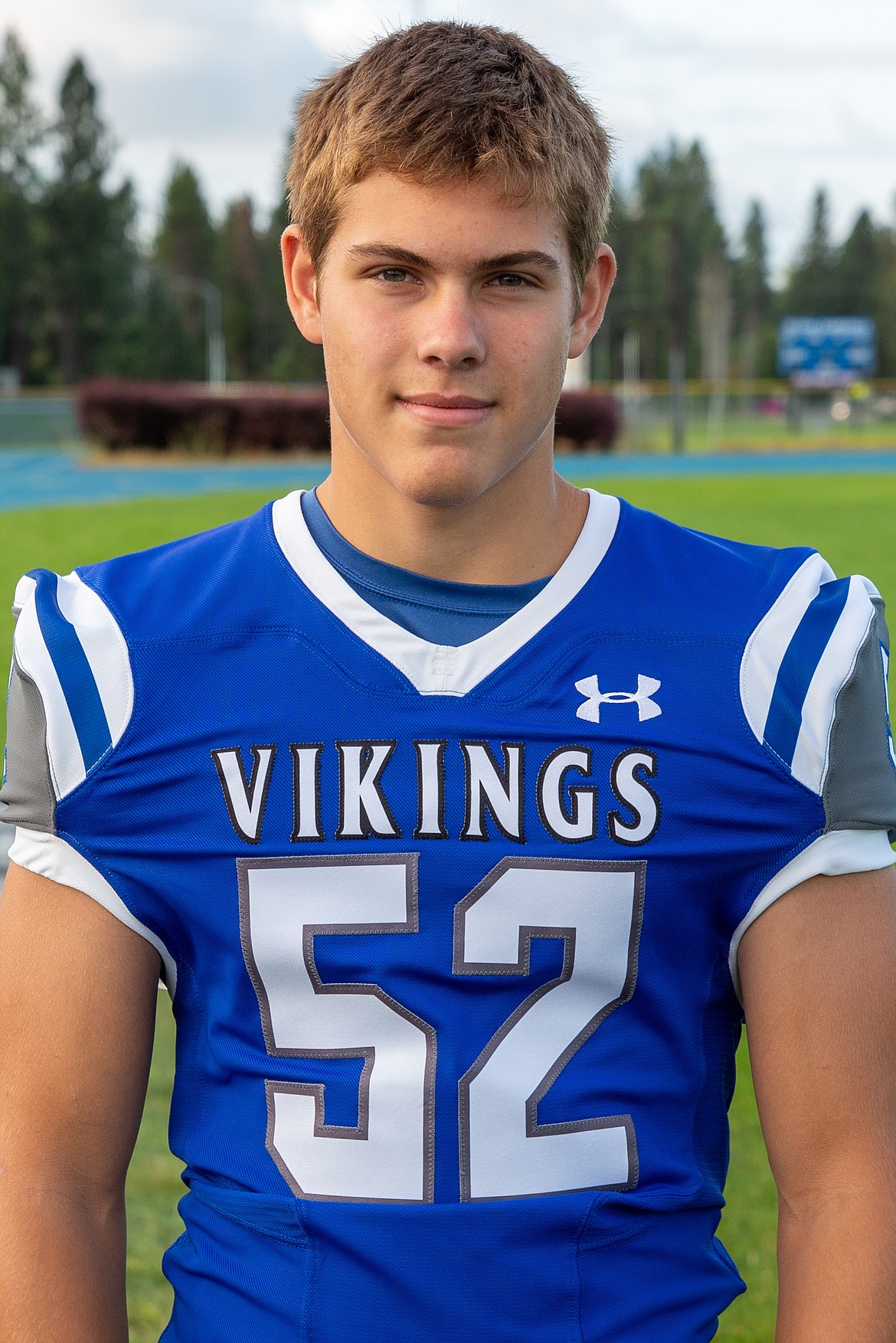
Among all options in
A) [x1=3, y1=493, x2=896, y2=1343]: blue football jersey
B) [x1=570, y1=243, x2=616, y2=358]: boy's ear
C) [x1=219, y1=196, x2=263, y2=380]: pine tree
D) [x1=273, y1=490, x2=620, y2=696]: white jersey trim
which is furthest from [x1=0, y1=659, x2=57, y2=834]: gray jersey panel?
[x1=219, y1=196, x2=263, y2=380]: pine tree

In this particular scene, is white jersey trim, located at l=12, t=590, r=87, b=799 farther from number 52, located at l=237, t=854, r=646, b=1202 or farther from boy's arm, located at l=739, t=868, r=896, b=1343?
boy's arm, located at l=739, t=868, r=896, b=1343

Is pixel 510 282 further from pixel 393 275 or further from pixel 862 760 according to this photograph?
pixel 862 760

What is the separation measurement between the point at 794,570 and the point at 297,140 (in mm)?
740

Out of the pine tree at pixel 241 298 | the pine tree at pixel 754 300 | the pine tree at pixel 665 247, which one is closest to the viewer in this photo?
the pine tree at pixel 241 298

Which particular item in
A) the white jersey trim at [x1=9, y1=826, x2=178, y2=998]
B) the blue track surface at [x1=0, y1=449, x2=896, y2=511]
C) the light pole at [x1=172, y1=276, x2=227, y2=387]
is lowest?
the blue track surface at [x1=0, y1=449, x2=896, y2=511]

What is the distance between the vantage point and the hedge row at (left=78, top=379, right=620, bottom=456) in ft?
88.5

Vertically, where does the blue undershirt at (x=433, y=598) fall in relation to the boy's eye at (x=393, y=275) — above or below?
below

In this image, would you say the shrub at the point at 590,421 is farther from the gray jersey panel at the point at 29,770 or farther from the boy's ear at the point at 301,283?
the gray jersey panel at the point at 29,770

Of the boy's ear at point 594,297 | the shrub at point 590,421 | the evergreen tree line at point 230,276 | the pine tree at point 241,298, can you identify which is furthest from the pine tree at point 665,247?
the boy's ear at point 594,297

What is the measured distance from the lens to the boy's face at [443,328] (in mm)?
1482

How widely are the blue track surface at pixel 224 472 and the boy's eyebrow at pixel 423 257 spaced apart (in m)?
16.6

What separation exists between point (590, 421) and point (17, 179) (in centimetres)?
3088

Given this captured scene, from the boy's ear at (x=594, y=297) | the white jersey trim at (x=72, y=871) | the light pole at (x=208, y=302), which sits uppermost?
the light pole at (x=208, y=302)

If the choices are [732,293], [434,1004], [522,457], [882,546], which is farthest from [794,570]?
[732,293]
